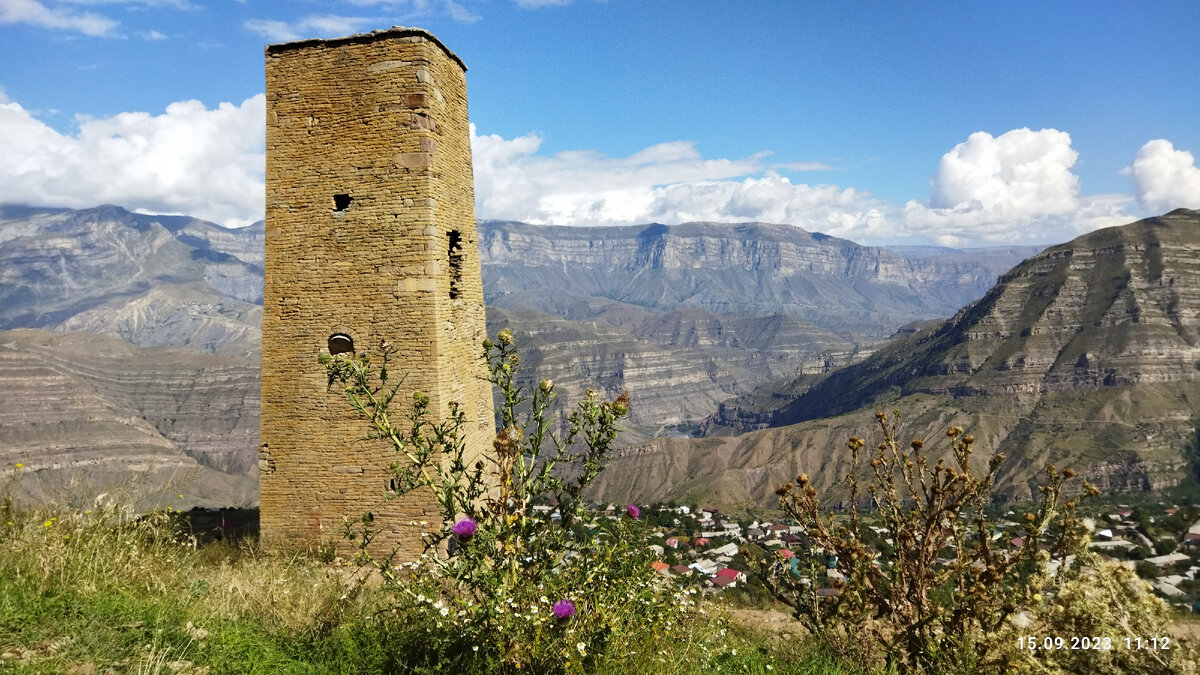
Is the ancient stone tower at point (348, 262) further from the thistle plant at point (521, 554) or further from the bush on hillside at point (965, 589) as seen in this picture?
the bush on hillside at point (965, 589)

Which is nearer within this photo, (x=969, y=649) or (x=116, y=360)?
(x=969, y=649)

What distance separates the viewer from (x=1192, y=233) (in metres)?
172

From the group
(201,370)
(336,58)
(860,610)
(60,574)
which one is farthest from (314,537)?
(201,370)

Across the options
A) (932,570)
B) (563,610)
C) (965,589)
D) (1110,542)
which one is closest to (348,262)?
(563,610)

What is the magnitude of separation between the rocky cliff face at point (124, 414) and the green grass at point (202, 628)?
116095 millimetres

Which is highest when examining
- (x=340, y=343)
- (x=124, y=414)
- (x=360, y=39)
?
(x=360, y=39)

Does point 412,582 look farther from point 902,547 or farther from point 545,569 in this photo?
point 902,547

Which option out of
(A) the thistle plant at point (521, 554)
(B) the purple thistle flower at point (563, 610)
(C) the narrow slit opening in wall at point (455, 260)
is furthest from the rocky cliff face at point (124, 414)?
(B) the purple thistle flower at point (563, 610)

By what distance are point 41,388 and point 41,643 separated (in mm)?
191027

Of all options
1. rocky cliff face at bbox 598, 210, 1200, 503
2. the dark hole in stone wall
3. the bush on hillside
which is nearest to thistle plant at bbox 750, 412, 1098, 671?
the bush on hillside

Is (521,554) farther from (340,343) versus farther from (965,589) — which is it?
(340,343)

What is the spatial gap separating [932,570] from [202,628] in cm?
521

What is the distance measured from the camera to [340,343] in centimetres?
971

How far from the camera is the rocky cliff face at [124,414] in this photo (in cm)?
13188
